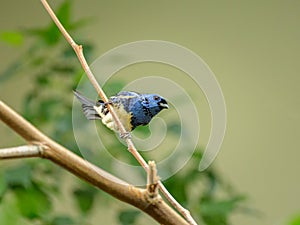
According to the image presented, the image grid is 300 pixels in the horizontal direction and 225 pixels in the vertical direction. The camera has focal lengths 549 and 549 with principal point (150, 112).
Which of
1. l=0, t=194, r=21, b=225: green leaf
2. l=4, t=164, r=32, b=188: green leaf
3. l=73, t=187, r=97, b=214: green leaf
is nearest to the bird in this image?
l=0, t=194, r=21, b=225: green leaf

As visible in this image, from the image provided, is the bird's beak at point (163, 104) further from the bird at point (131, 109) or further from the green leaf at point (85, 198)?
the green leaf at point (85, 198)

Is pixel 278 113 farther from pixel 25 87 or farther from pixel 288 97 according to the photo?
pixel 25 87

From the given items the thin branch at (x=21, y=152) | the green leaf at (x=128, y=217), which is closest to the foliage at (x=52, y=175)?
the green leaf at (x=128, y=217)

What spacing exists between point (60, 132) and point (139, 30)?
21 cm

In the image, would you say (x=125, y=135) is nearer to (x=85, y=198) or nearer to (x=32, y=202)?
(x=32, y=202)

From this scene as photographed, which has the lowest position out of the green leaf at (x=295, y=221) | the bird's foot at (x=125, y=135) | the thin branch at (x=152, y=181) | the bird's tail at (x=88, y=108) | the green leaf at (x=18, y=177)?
the green leaf at (x=295, y=221)

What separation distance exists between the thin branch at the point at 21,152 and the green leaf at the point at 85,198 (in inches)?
22.3

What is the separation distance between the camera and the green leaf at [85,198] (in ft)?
2.50

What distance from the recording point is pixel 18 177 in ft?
2.02

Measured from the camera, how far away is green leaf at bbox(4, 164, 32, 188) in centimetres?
60

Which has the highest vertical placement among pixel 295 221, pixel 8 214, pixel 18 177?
pixel 18 177

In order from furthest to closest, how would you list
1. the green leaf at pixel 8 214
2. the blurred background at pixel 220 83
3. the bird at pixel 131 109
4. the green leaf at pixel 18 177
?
the blurred background at pixel 220 83 < the green leaf at pixel 18 177 < the green leaf at pixel 8 214 < the bird at pixel 131 109

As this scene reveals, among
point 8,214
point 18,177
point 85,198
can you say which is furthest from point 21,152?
point 85,198

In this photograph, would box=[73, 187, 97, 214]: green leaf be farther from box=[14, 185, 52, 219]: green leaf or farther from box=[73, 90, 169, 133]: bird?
box=[73, 90, 169, 133]: bird
